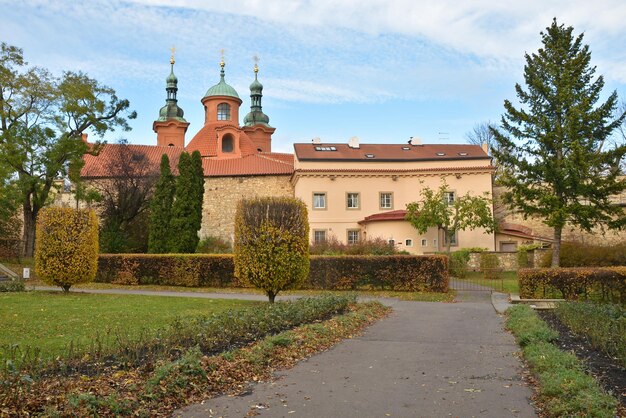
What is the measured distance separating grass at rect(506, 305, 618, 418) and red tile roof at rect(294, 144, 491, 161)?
110 ft

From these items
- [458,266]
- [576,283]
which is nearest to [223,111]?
[458,266]

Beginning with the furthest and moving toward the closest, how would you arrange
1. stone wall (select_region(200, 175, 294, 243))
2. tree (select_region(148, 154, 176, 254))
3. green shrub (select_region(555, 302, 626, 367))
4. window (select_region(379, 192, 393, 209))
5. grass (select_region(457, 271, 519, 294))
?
1. stone wall (select_region(200, 175, 294, 243))
2. window (select_region(379, 192, 393, 209))
3. tree (select_region(148, 154, 176, 254))
4. grass (select_region(457, 271, 519, 294))
5. green shrub (select_region(555, 302, 626, 367))

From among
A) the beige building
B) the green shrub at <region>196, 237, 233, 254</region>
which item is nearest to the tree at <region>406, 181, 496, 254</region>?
the beige building

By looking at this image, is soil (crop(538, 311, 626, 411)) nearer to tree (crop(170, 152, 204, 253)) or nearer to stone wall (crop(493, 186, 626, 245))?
tree (crop(170, 152, 204, 253))

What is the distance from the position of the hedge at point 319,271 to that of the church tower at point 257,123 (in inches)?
1319

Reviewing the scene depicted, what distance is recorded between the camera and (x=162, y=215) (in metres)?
32.0

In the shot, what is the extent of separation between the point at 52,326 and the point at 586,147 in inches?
1017

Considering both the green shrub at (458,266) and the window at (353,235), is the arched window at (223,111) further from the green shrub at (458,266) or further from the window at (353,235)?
the green shrub at (458,266)

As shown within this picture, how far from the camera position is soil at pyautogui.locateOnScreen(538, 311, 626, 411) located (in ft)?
21.1

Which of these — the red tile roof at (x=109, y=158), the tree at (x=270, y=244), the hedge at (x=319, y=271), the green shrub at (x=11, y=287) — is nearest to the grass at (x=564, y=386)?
the tree at (x=270, y=244)

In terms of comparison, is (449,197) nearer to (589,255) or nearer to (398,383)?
(589,255)

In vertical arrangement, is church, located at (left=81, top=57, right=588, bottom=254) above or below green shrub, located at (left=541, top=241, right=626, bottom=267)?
above

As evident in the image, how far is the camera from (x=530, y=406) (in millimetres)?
6094

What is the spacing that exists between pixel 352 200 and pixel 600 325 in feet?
104
